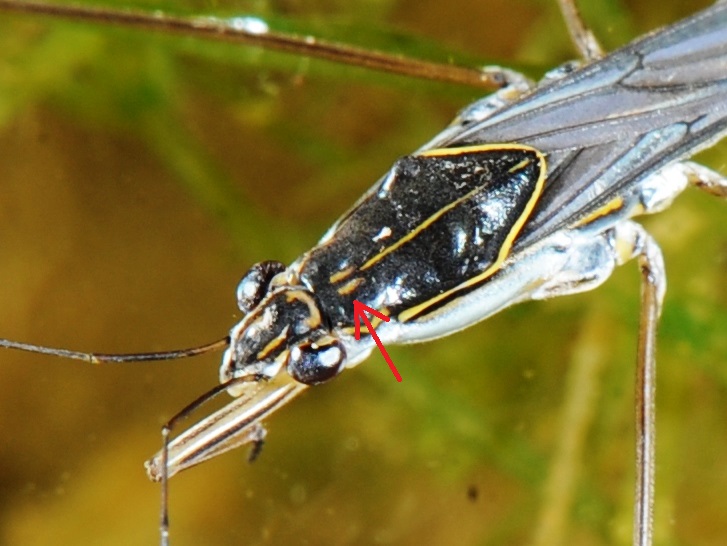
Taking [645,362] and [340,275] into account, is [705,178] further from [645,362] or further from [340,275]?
[340,275]

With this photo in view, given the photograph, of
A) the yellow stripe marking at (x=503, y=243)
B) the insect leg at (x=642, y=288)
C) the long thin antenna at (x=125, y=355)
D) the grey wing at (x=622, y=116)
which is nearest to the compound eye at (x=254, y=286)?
the long thin antenna at (x=125, y=355)

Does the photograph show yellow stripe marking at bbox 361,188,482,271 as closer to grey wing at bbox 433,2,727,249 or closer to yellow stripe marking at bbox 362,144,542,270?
A: yellow stripe marking at bbox 362,144,542,270

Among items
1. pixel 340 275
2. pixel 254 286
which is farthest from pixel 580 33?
pixel 254 286

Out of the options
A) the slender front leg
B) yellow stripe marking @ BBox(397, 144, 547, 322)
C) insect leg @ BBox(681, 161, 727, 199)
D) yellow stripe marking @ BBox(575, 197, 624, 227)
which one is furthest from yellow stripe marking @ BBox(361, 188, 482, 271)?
insect leg @ BBox(681, 161, 727, 199)

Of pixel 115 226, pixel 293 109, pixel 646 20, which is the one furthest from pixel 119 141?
pixel 646 20

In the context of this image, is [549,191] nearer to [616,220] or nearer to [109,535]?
[616,220]

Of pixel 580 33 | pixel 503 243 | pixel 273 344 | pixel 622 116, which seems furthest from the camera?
pixel 580 33
